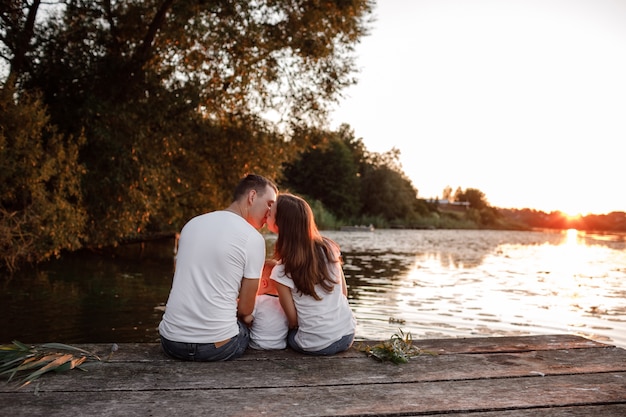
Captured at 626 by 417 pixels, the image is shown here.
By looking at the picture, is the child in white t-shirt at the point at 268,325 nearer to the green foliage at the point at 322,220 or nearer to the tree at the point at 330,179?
the green foliage at the point at 322,220

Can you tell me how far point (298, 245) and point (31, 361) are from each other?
184cm

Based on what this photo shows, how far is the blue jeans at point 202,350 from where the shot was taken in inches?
155

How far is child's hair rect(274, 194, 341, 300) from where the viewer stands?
420 cm

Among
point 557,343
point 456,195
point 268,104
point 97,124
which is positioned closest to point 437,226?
point 456,195

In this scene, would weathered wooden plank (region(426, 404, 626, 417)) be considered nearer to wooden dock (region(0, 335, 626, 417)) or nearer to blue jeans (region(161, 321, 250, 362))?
wooden dock (region(0, 335, 626, 417))

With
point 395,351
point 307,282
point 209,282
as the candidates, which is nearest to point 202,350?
point 209,282

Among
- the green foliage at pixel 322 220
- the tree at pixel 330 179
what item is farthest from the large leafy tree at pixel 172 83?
the tree at pixel 330 179

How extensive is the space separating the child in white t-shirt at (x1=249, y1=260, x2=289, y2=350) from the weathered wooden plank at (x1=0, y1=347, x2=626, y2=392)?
10.4 inches

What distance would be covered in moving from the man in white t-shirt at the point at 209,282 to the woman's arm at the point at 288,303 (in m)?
0.32

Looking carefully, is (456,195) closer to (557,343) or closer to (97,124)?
(97,124)

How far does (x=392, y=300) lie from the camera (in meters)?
11.0

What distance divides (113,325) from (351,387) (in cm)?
571

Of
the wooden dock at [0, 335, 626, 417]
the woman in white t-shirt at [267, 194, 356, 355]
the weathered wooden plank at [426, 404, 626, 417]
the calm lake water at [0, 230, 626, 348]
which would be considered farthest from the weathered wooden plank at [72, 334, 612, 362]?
the calm lake water at [0, 230, 626, 348]

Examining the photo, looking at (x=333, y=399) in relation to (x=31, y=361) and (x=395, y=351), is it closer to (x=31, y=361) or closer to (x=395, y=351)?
(x=395, y=351)
